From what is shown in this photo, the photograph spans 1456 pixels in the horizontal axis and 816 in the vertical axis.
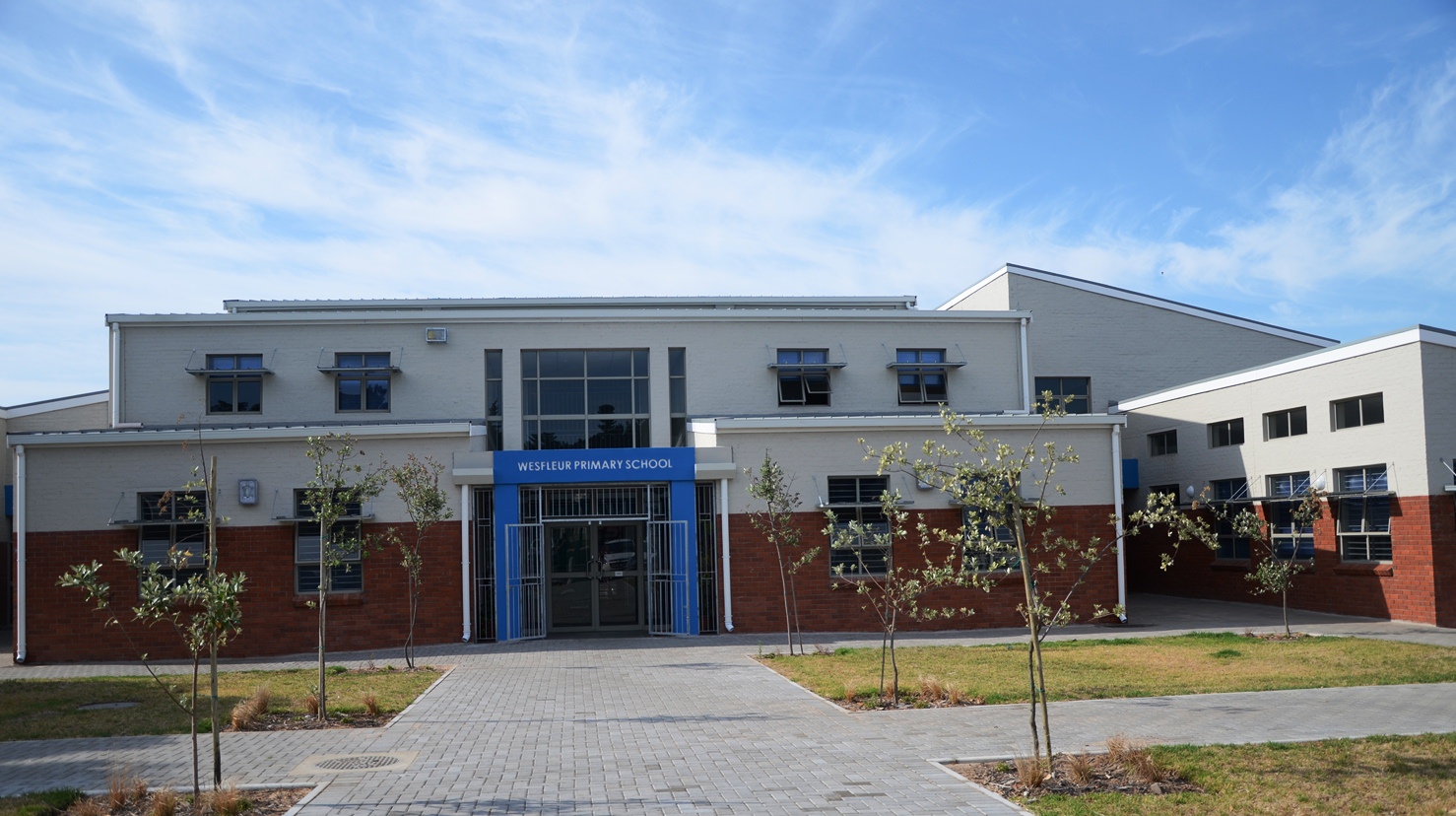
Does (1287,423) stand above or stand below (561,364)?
below

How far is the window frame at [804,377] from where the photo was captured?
25.7 meters

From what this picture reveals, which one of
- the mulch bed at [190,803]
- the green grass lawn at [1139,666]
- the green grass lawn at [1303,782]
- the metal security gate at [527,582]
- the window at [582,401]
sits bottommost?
the green grass lawn at [1139,666]

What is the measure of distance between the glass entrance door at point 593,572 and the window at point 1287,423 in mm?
14415

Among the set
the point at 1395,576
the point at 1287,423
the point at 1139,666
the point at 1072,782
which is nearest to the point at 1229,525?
the point at 1287,423

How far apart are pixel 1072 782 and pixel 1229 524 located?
66.7ft

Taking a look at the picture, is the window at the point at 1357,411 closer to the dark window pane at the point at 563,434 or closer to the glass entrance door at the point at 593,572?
the glass entrance door at the point at 593,572

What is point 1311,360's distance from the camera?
78.7ft

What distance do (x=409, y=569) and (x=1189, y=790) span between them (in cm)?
1301

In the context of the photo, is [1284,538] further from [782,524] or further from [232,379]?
[232,379]

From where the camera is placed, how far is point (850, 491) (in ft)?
72.9

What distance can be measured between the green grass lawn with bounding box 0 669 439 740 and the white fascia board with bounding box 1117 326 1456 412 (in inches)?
735

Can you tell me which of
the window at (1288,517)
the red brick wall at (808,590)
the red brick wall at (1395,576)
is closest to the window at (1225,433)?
the window at (1288,517)

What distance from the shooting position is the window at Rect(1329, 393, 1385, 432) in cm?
2222

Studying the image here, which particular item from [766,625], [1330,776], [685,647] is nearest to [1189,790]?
[1330,776]
